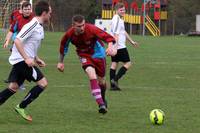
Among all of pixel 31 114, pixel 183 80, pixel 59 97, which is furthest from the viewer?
pixel 183 80

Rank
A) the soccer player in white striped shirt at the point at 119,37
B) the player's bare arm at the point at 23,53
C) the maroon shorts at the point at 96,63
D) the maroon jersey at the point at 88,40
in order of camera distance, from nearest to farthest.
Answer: the player's bare arm at the point at 23,53 < the maroon jersey at the point at 88,40 < the maroon shorts at the point at 96,63 < the soccer player in white striped shirt at the point at 119,37

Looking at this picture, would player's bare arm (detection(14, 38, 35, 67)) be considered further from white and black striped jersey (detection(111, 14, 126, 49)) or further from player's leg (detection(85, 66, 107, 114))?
white and black striped jersey (detection(111, 14, 126, 49))

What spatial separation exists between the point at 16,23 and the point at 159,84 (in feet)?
13.5

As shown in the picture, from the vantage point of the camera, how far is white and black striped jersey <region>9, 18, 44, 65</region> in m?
8.33

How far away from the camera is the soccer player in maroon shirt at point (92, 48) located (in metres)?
9.12

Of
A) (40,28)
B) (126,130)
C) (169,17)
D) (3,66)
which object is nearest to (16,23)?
(40,28)

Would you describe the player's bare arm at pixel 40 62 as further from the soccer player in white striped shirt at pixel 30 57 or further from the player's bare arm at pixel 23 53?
the player's bare arm at pixel 23 53

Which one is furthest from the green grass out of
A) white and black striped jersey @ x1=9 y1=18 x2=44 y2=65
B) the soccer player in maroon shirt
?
white and black striped jersey @ x1=9 y1=18 x2=44 y2=65

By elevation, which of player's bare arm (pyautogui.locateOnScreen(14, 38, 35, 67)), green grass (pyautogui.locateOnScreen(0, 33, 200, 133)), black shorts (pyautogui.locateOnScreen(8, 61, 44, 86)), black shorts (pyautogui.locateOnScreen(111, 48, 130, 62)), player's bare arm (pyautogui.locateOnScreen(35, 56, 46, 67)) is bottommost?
green grass (pyautogui.locateOnScreen(0, 33, 200, 133))

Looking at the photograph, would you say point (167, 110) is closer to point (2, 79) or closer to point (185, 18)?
point (2, 79)

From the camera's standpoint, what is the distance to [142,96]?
1172 centimetres

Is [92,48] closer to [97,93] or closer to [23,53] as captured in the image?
[97,93]

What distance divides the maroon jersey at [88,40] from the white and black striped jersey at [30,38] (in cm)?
92

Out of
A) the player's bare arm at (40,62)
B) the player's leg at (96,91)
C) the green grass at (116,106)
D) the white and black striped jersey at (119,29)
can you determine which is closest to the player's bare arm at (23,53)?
the player's bare arm at (40,62)
